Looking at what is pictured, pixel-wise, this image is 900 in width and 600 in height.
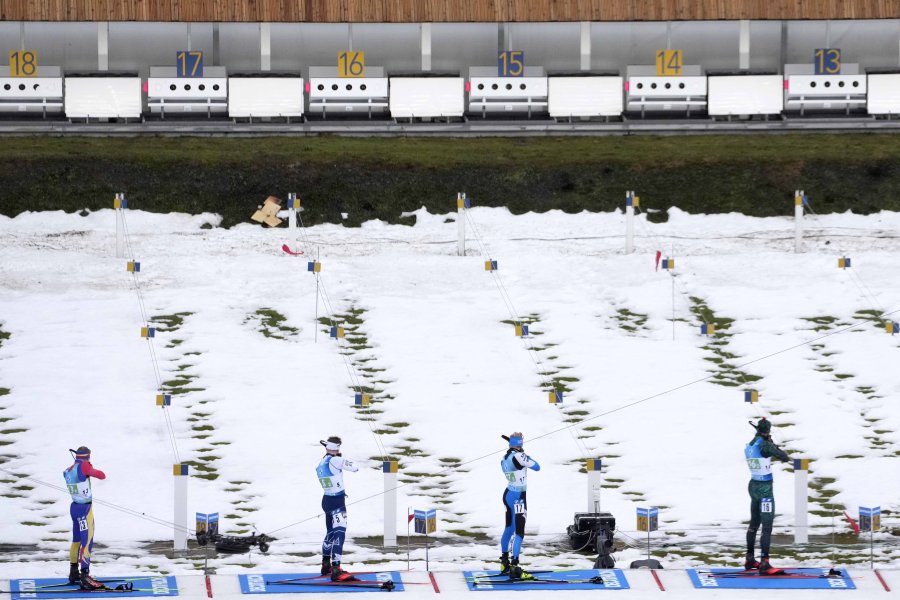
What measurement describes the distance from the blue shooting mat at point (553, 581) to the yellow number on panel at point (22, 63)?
23.4m

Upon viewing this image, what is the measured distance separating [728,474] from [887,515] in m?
2.00

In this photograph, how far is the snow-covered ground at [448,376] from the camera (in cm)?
1794

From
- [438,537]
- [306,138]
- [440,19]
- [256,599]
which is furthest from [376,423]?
[440,19]

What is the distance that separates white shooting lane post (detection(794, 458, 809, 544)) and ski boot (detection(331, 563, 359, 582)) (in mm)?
4652

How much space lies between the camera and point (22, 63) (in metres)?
36.6

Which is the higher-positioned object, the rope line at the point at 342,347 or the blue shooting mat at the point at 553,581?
the rope line at the point at 342,347

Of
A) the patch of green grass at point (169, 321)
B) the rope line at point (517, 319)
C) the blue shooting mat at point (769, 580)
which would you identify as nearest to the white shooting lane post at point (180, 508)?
the rope line at point (517, 319)

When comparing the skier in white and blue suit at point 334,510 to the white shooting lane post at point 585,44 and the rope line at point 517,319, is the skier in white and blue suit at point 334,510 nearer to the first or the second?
the rope line at point 517,319

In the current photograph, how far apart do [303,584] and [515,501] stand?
2.16 m

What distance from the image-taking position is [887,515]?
17.8 m

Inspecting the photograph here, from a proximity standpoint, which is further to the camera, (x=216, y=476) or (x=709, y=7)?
(x=709, y=7)

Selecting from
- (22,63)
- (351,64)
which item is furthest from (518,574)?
(22,63)

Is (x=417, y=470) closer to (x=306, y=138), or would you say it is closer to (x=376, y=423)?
(x=376, y=423)

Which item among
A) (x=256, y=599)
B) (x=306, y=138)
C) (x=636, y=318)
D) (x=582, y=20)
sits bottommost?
(x=256, y=599)
